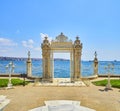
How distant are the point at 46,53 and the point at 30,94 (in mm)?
9248

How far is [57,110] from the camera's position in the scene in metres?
7.16

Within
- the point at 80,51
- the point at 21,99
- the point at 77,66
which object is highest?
the point at 80,51

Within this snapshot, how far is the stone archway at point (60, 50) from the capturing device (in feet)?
84.6

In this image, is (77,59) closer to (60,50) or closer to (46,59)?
(60,50)

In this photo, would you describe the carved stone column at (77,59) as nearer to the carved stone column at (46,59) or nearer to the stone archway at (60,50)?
the stone archway at (60,50)

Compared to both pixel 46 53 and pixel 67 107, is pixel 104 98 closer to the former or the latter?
pixel 67 107

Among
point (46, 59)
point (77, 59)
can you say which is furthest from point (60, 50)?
point (77, 59)

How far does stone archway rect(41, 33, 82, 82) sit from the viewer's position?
84.6 ft

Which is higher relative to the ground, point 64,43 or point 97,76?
point 64,43

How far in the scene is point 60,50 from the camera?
2605 cm

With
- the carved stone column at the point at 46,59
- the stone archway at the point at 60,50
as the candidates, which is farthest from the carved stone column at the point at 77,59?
the carved stone column at the point at 46,59

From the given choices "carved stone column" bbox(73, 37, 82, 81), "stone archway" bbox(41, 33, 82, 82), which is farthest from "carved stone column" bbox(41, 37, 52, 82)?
"carved stone column" bbox(73, 37, 82, 81)

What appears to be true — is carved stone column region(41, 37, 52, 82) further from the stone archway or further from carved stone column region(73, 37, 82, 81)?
carved stone column region(73, 37, 82, 81)

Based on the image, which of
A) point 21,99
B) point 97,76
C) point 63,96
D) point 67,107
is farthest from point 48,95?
point 97,76
